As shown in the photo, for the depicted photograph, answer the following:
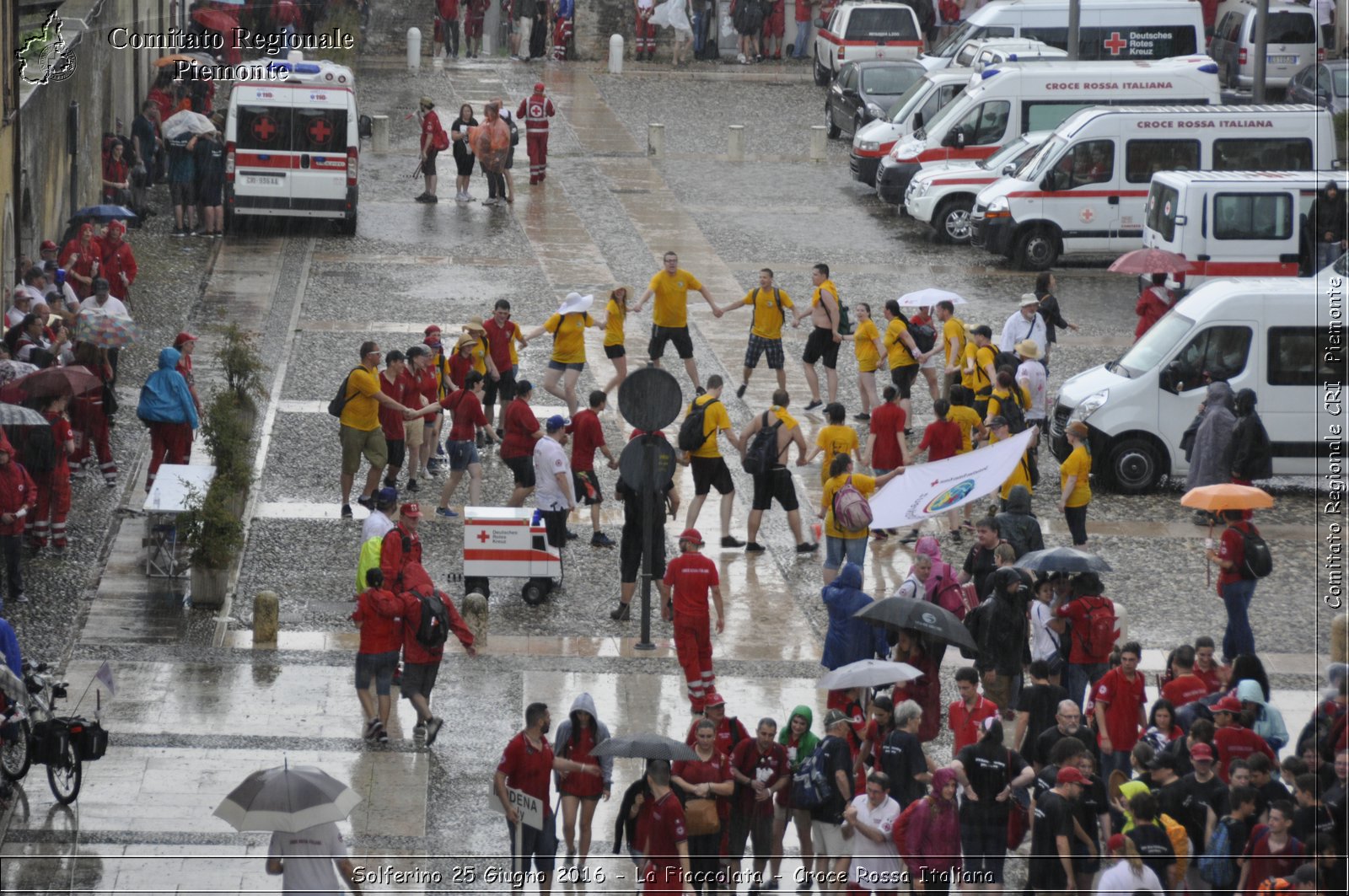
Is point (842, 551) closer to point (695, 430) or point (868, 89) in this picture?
point (695, 430)

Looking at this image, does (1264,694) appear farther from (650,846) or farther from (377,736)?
(377,736)

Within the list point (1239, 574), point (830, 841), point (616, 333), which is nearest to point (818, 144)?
point (616, 333)

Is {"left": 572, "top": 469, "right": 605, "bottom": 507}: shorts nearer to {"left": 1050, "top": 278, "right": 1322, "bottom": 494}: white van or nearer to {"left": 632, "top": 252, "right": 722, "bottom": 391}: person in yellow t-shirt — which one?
{"left": 632, "top": 252, "right": 722, "bottom": 391}: person in yellow t-shirt

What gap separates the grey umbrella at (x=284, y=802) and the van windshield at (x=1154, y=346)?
11.4 meters

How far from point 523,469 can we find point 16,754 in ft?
19.9

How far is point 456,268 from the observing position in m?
26.9

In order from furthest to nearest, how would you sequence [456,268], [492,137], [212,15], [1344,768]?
[212,15] < [492,137] < [456,268] < [1344,768]

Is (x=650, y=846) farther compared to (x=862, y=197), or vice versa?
(x=862, y=197)

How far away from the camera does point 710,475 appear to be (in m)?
17.0

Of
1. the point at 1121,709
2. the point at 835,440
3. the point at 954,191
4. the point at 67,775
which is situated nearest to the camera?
the point at 67,775

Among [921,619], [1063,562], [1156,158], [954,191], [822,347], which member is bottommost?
[921,619]

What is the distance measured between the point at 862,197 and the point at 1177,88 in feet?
17.1

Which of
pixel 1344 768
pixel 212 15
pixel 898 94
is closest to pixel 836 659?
pixel 1344 768

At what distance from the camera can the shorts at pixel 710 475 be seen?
17.0 m
